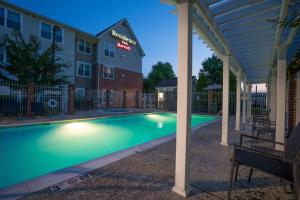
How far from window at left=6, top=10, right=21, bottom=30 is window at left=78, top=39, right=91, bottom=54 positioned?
5.36 m

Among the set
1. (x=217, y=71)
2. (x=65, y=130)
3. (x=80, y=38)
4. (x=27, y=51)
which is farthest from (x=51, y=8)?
(x=65, y=130)

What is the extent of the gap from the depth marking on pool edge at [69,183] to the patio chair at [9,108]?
30.1ft

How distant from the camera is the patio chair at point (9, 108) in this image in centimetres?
922

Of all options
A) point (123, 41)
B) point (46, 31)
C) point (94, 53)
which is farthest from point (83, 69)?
point (123, 41)

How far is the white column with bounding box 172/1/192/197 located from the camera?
2279mm

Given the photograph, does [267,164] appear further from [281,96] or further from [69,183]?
[281,96]

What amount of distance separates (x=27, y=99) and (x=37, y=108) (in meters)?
0.72

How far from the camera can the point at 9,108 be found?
9336 mm

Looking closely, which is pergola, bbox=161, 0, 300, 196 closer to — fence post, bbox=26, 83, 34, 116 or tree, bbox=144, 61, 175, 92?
fence post, bbox=26, 83, 34, 116

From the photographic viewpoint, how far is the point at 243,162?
2.09m

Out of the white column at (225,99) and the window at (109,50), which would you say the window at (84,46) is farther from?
the white column at (225,99)

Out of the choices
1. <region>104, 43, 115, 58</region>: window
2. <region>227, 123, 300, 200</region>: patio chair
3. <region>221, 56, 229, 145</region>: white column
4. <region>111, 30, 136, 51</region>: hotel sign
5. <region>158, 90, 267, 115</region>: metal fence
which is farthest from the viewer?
<region>111, 30, 136, 51</region>: hotel sign

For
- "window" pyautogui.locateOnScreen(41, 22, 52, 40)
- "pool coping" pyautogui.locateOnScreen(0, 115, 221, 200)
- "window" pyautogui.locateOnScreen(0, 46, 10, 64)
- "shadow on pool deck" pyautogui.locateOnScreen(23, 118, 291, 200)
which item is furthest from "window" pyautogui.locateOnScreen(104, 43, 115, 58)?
"shadow on pool deck" pyautogui.locateOnScreen(23, 118, 291, 200)

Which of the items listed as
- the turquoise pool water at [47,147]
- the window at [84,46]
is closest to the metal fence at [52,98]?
the turquoise pool water at [47,147]
